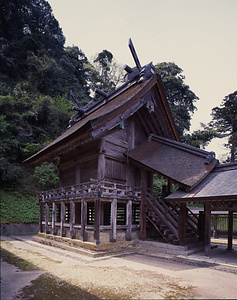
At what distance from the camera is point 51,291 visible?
5035 mm

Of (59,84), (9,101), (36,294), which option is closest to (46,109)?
(9,101)

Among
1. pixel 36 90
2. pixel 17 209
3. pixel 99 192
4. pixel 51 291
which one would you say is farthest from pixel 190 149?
pixel 36 90

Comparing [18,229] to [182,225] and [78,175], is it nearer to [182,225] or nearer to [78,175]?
[78,175]

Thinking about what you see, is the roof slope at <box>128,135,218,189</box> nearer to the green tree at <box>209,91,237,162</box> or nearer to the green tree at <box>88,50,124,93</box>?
the green tree at <box>209,91,237,162</box>

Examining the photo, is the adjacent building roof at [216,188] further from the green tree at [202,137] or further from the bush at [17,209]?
the green tree at [202,137]

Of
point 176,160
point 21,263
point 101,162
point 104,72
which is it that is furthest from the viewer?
point 104,72

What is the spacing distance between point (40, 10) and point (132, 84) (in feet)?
118

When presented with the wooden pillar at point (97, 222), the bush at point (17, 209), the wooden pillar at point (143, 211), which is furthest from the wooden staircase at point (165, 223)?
the bush at point (17, 209)

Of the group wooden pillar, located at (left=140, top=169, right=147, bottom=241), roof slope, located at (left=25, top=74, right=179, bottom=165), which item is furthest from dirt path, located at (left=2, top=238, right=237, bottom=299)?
roof slope, located at (left=25, top=74, right=179, bottom=165)

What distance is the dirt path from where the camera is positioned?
5.06 meters

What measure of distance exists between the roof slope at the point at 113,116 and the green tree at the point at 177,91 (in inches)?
864

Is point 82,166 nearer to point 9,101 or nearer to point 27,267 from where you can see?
point 27,267

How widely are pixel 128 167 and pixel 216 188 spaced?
5589mm

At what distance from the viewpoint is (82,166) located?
13406 millimetres
